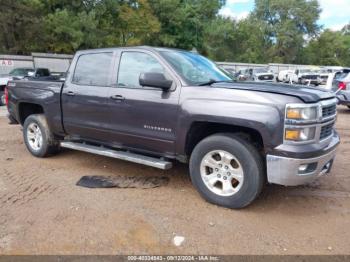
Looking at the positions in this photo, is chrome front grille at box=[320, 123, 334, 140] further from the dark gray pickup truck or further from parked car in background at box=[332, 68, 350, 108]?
parked car in background at box=[332, 68, 350, 108]

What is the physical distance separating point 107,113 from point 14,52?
25746 millimetres

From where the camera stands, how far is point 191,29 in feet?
121

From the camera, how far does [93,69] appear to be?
5215mm

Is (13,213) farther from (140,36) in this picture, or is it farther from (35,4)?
(140,36)

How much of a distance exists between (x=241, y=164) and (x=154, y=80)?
1.39 m

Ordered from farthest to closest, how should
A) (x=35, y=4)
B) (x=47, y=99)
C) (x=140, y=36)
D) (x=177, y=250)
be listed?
(x=140, y=36)
(x=35, y=4)
(x=47, y=99)
(x=177, y=250)

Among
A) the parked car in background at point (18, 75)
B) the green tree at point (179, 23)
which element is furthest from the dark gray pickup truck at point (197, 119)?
the green tree at point (179, 23)

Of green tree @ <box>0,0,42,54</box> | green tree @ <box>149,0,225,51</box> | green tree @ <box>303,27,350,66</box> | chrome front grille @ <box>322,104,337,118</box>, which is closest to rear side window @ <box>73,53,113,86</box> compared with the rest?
chrome front grille @ <box>322,104,337,118</box>

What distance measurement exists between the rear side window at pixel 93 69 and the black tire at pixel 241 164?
1799mm

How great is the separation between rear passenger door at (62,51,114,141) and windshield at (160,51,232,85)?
3.18 ft

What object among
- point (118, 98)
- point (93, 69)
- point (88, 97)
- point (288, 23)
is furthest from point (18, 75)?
point (288, 23)

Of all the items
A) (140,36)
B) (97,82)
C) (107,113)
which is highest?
(140,36)

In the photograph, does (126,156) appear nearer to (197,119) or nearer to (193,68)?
(197,119)

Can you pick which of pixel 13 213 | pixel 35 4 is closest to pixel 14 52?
pixel 35 4
